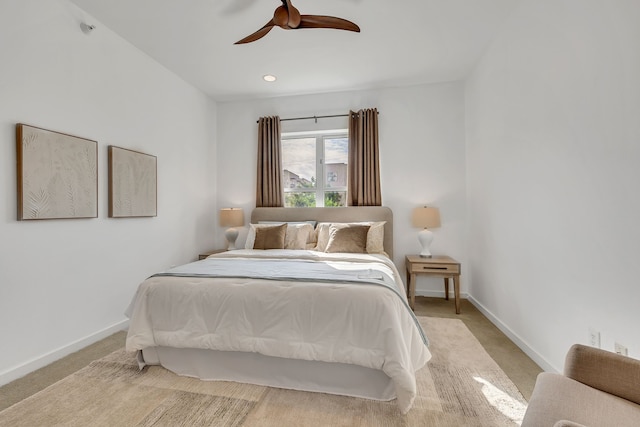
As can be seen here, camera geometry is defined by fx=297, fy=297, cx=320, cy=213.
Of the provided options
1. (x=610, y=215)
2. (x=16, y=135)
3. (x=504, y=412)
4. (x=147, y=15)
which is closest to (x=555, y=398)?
(x=504, y=412)

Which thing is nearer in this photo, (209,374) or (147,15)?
(209,374)

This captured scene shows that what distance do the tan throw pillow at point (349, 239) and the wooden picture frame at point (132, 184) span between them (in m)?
2.03

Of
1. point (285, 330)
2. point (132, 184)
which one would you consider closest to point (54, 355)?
point (132, 184)

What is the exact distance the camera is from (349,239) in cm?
332

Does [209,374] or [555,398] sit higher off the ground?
[555,398]

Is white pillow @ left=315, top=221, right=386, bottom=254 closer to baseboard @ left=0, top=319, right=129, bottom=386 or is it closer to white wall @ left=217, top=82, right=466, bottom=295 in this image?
white wall @ left=217, top=82, right=466, bottom=295

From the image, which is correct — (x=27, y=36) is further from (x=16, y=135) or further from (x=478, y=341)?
(x=478, y=341)

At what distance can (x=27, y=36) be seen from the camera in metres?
2.11

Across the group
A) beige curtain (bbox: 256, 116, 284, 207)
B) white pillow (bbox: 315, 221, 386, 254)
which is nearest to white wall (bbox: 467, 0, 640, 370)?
white pillow (bbox: 315, 221, 386, 254)

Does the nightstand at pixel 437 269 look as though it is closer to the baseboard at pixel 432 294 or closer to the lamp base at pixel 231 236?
the baseboard at pixel 432 294

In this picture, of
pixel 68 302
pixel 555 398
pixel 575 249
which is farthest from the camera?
pixel 68 302

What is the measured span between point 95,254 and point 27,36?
1706 millimetres

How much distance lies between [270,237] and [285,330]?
5.97 ft

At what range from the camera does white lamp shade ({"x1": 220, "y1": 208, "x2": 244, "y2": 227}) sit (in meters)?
4.12
